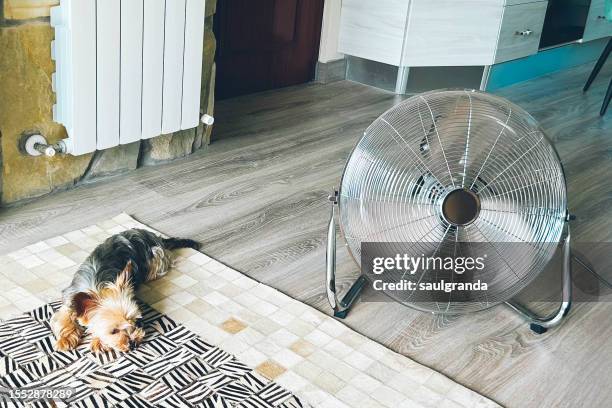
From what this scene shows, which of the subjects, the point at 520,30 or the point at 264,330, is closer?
the point at 264,330

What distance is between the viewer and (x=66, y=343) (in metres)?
1.59

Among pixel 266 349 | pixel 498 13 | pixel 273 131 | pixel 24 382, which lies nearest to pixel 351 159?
pixel 266 349

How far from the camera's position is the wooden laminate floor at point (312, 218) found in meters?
1.71

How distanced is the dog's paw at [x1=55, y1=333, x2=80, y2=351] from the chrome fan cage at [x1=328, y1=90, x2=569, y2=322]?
675 mm

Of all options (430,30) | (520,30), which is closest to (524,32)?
(520,30)

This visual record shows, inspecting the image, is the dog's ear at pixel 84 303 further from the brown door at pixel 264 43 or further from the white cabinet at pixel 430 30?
the white cabinet at pixel 430 30

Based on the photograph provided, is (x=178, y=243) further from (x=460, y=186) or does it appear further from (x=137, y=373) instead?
(x=460, y=186)

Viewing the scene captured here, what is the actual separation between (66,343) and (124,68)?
3.38ft

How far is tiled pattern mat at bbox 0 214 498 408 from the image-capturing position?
156cm

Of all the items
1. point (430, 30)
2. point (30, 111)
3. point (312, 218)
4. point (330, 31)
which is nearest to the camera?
point (30, 111)

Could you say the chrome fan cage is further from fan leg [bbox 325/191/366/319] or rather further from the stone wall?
the stone wall

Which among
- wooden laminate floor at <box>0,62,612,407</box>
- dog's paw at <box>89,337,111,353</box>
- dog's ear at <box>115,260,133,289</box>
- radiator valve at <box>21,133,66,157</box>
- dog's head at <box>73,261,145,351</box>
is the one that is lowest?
wooden laminate floor at <box>0,62,612,407</box>

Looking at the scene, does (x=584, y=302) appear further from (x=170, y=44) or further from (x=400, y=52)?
(x=400, y=52)

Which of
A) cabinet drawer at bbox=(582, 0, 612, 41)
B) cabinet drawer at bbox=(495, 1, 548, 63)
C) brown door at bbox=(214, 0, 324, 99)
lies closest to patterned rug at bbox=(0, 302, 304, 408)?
brown door at bbox=(214, 0, 324, 99)
